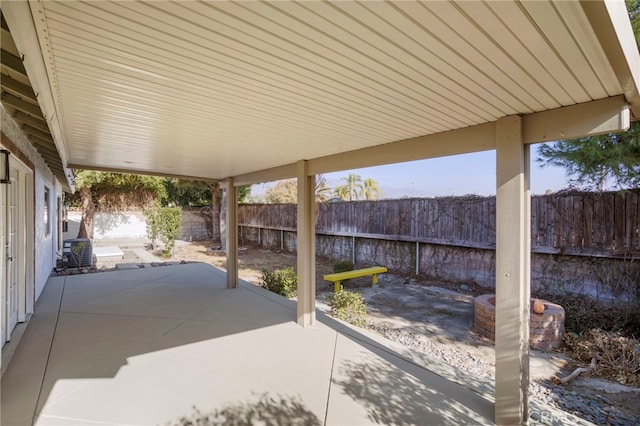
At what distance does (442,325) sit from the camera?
551cm

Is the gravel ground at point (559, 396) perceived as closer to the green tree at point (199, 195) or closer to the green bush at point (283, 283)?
the green bush at point (283, 283)

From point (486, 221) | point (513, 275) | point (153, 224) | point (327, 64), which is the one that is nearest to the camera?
point (327, 64)

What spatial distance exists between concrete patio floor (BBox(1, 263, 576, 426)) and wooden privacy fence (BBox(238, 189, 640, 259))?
423 cm

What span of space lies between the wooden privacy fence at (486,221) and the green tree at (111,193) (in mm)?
7267

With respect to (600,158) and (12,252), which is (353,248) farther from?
(12,252)

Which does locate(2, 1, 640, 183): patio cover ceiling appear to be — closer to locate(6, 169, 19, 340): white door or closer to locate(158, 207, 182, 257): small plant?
locate(6, 169, 19, 340): white door

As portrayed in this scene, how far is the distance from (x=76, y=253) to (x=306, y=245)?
779cm

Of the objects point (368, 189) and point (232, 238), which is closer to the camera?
point (232, 238)

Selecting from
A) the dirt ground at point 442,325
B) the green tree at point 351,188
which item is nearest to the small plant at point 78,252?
the dirt ground at point 442,325

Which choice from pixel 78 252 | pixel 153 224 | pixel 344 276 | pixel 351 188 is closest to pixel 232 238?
pixel 344 276

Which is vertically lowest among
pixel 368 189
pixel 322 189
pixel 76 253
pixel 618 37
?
pixel 76 253

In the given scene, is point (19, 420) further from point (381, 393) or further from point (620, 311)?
point (620, 311)

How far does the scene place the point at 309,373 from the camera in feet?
11.0

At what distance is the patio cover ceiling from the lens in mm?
1322
